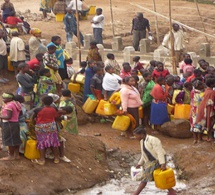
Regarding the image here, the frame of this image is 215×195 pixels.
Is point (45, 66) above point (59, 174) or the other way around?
above

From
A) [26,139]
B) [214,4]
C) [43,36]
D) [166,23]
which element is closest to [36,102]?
[26,139]

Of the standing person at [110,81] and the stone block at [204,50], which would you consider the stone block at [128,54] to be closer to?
the stone block at [204,50]

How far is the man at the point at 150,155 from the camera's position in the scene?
13562 mm

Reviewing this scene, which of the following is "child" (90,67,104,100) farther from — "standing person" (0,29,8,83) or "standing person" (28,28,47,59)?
"standing person" (0,29,8,83)

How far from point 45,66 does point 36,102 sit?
2.94ft

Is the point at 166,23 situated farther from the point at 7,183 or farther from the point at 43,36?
the point at 7,183

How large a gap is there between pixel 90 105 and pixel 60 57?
123cm

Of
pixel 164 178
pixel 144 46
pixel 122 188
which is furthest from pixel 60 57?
pixel 164 178

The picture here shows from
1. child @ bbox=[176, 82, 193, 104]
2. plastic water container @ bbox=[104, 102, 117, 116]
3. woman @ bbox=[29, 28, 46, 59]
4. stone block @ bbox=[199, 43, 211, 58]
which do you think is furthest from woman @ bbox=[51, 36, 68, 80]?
stone block @ bbox=[199, 43, 211, 58]

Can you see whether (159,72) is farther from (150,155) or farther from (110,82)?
(150,155)

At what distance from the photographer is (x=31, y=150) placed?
1479 cm

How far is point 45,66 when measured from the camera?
1833cm

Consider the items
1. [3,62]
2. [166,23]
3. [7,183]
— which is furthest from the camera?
[166,23]

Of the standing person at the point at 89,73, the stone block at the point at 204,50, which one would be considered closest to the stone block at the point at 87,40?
the stone block at the point at 204,50
